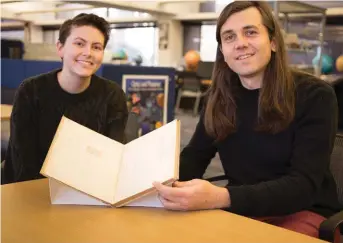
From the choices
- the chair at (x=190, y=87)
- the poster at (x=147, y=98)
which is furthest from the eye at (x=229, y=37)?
the chair at (x=190, y=87)

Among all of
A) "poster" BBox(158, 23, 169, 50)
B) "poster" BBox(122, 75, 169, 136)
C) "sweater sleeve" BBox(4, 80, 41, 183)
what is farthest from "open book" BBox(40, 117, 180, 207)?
"poster" BBox(158, 23, 169, 50)

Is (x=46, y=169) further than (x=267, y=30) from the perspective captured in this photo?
No

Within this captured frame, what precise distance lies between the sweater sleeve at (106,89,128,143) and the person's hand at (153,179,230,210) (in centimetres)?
68

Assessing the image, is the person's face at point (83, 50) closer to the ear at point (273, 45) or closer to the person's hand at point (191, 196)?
the ear at point (273, 45)

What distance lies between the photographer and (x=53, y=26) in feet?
42.8

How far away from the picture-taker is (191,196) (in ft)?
3.36

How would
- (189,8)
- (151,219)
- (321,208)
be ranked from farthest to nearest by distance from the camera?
(189,8) → (321,208) → (151,219)

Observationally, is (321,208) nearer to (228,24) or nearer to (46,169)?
(228,24)

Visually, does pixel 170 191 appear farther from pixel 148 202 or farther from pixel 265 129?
pixel 265 129

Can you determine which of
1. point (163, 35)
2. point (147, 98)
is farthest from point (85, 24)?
point (163, 35)

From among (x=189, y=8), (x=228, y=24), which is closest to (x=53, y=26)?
(x=189, y=8)

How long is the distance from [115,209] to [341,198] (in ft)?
2.88

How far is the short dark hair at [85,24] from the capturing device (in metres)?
1.66

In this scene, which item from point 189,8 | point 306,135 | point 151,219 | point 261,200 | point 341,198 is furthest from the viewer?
point 189,8
